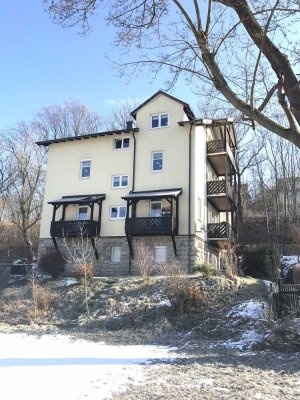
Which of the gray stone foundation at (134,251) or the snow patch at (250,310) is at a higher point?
the gray stone foundation at (134,251)

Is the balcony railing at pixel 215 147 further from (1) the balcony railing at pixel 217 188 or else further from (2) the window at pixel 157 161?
(2) the window at pixel 157 161

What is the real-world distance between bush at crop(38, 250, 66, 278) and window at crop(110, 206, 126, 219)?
173 inches

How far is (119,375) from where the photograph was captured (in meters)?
7.55

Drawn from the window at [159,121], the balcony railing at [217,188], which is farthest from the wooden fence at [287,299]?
the window at [159,121]

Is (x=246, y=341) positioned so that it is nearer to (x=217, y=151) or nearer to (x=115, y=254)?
(x=115, y=254)

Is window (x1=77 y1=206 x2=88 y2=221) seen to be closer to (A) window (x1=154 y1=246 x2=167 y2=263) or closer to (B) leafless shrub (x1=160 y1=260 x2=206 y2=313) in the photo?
(A) window (x1=154 y1=246 x2=167 y2=263)

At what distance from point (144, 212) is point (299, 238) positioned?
11.0 meters

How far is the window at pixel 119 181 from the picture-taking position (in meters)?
28.9

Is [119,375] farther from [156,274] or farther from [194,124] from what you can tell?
[194,124]

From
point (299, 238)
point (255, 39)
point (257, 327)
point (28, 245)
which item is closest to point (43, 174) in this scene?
point (28, 245)

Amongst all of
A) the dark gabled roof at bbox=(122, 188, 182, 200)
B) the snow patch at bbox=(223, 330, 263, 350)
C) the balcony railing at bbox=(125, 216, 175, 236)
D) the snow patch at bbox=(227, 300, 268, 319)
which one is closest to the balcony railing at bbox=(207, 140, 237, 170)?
the dark gabled roof at bbox=(122, 188, 182, 200)

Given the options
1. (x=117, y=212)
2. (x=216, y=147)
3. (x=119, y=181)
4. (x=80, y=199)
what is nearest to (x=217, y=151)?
(x=216, y=147)

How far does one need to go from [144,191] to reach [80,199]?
456 cm

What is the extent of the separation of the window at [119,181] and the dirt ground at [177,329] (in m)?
8.19
